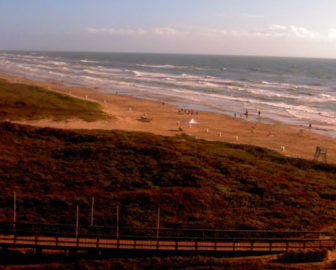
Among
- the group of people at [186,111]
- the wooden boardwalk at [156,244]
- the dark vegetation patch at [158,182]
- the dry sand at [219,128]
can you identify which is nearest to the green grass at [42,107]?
the dry sand at [219,128]

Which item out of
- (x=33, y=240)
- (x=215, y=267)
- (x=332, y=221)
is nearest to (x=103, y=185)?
(x=33, y=240)

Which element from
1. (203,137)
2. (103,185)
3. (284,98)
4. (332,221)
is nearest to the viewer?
(332,221)

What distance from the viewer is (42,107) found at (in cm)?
4666

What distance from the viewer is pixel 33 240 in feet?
48.3

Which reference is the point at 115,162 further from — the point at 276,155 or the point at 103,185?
the point at 276,155

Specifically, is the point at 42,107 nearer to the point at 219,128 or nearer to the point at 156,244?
the point at 219,128

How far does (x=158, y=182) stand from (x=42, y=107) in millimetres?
28985

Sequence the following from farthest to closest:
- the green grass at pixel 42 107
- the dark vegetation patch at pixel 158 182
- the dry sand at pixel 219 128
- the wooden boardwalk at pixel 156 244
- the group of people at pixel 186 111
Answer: the group of people at pixel 186 111 → the green grass at pixel 42 107 → the dry sand at pixel 219 128 → the dark vegetation patch at pixel 158 182 → the wooden boardwalk at pixel 156 244

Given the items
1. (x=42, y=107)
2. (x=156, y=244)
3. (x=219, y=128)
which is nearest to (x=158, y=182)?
(x=156, y=244)

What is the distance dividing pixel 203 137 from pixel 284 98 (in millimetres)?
33429

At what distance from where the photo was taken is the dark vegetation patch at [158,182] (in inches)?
725

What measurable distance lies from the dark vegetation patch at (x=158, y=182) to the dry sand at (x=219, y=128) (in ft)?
16.1

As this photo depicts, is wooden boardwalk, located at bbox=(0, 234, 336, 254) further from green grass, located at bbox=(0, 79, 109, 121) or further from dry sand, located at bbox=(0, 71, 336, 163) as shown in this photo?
green grass, located at bbox=(0, 79, 109, 121)

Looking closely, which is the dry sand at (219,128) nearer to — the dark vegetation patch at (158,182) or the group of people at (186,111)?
the group of people at (186,111)
